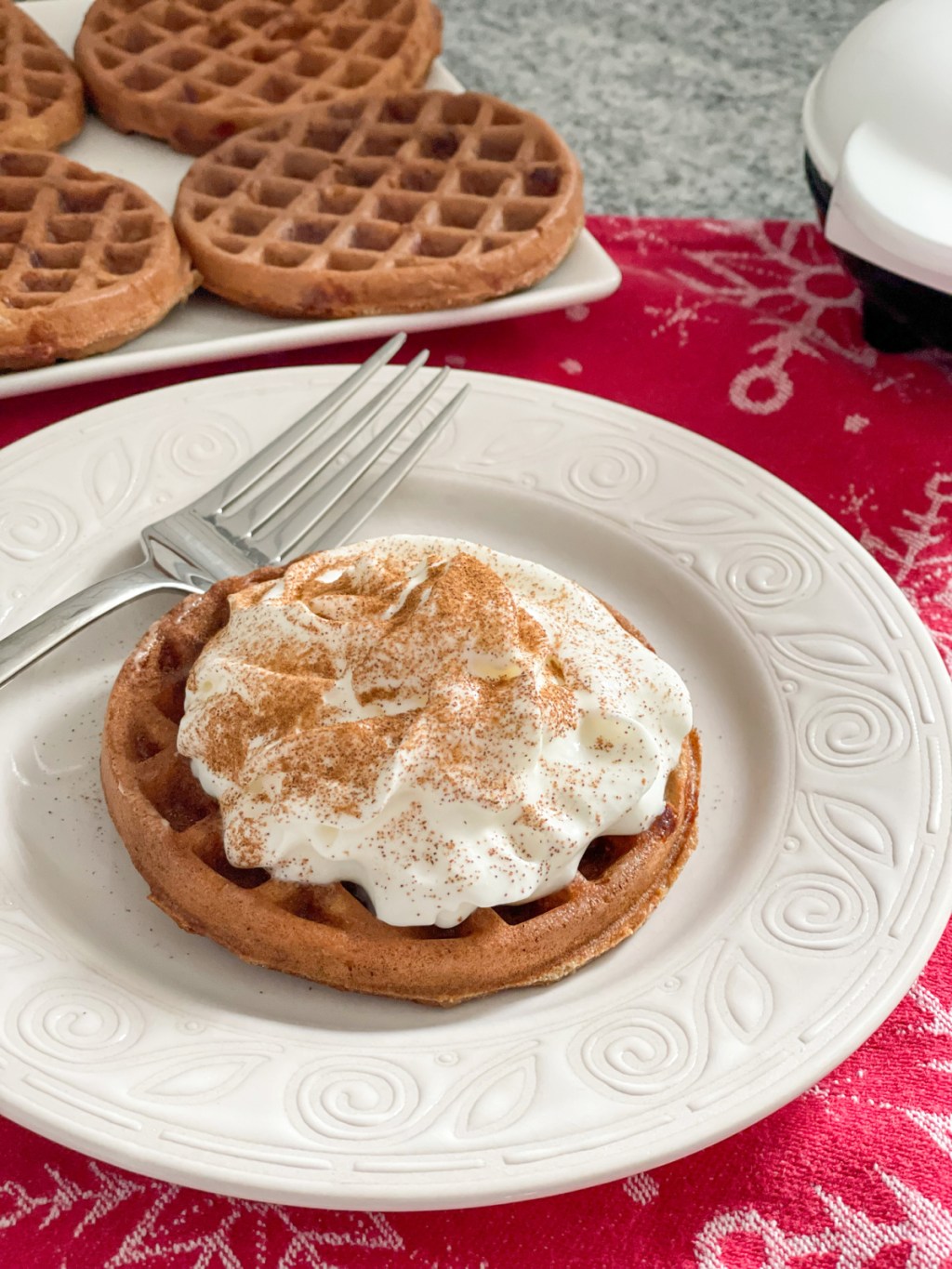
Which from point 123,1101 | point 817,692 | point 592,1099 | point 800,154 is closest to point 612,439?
point 817,692

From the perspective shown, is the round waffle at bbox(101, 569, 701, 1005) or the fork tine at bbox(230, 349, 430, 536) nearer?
the round waffle at bbox(101, 569, 701, 1005)

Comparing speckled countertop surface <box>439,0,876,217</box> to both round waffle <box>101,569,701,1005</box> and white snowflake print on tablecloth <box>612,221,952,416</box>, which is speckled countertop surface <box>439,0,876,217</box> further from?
round waffle <box>101,569,701,1005</box>

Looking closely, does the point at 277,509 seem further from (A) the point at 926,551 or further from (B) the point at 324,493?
(A) the point at 926,551

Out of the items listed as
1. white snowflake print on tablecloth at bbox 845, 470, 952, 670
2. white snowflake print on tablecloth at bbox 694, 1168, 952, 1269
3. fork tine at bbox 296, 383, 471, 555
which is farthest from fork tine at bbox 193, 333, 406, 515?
white snowflake print on tablecloth at bbox 694, 1168, 952, 1269

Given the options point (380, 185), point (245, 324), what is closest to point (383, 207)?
point (380, 185)

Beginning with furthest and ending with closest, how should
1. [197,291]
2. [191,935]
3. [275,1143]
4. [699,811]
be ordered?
[197,291] < [699,811] < [191,935] < [275,1143]

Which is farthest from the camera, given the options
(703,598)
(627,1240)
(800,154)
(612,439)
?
(800,154)

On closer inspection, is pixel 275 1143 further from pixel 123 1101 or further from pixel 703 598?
pixel 703 598
